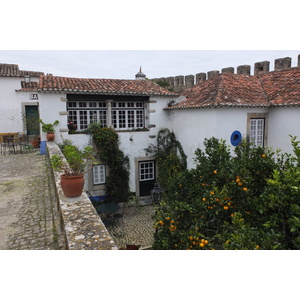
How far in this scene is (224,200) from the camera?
3561 millimetres

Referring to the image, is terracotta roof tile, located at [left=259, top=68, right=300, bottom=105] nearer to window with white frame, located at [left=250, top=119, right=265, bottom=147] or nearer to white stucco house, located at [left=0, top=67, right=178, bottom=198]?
window with white frame, located at [left=250, top=119, right=265, bottom=147]

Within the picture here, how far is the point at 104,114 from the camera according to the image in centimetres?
1336

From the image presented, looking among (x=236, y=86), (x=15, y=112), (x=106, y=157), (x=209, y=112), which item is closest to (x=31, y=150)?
(x=106, y=157)

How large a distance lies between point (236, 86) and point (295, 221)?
10.6 m

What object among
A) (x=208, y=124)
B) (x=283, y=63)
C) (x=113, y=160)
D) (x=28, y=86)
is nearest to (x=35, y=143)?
(x=113, y=160)

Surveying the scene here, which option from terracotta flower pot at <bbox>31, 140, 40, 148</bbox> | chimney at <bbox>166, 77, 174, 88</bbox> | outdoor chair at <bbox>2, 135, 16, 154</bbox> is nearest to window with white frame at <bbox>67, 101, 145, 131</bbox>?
terracotta flower pot at <bbox>31, 140, 40, 148</bbox>

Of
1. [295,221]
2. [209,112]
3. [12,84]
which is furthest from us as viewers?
[12,84]

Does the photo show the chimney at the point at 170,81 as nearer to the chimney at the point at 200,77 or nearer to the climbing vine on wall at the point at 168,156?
the chimney at the point at 200,77

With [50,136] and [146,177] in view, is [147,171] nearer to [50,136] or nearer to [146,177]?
[146,177]

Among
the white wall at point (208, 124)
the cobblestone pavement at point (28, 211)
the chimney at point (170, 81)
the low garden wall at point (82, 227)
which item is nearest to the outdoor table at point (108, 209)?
the cobblestone pavement at point (28, 211)

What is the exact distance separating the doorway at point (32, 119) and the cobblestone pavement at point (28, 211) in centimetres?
812

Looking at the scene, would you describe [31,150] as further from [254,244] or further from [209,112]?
[254,244]

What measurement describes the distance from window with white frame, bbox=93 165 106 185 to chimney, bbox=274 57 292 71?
436 inches

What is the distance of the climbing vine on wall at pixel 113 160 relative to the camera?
12.6 m
